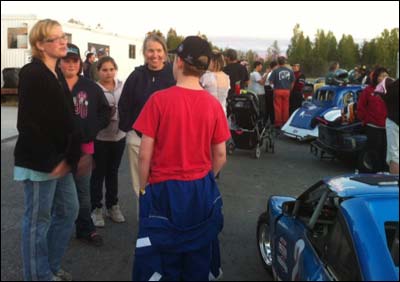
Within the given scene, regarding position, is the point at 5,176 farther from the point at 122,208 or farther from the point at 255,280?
the point at 122,208

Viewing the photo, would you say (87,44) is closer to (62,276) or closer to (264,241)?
(264,241)

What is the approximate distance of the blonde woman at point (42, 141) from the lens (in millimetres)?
2812

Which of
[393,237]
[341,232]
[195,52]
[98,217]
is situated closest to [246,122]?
[98,217]

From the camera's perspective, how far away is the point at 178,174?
305 centimetres

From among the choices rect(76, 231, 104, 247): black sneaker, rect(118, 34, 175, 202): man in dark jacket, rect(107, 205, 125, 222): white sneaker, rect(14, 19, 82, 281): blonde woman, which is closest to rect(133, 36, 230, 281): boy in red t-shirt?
rect(14, 19, 82, 281): blonde woman

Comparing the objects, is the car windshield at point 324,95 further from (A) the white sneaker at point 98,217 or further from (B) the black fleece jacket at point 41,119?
(B) the black fleece jacket at point 41,119

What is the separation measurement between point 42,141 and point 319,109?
920 cm

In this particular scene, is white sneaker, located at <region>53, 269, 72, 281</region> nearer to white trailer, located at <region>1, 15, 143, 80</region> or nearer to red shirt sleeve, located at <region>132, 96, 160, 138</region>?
red shirt sleeve, located at <region>132, 96, 160, 138</region>

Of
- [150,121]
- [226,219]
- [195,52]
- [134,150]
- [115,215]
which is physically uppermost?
[195,52]

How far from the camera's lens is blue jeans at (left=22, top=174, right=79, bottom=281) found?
306 cm

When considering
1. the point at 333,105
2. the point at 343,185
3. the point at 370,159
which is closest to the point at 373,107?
the point at 370,159

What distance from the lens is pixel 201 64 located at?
121 inches

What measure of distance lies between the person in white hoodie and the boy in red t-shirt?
1.88 meters

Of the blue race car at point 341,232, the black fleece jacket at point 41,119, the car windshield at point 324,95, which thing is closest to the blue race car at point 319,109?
the car windshield at point 324,95
